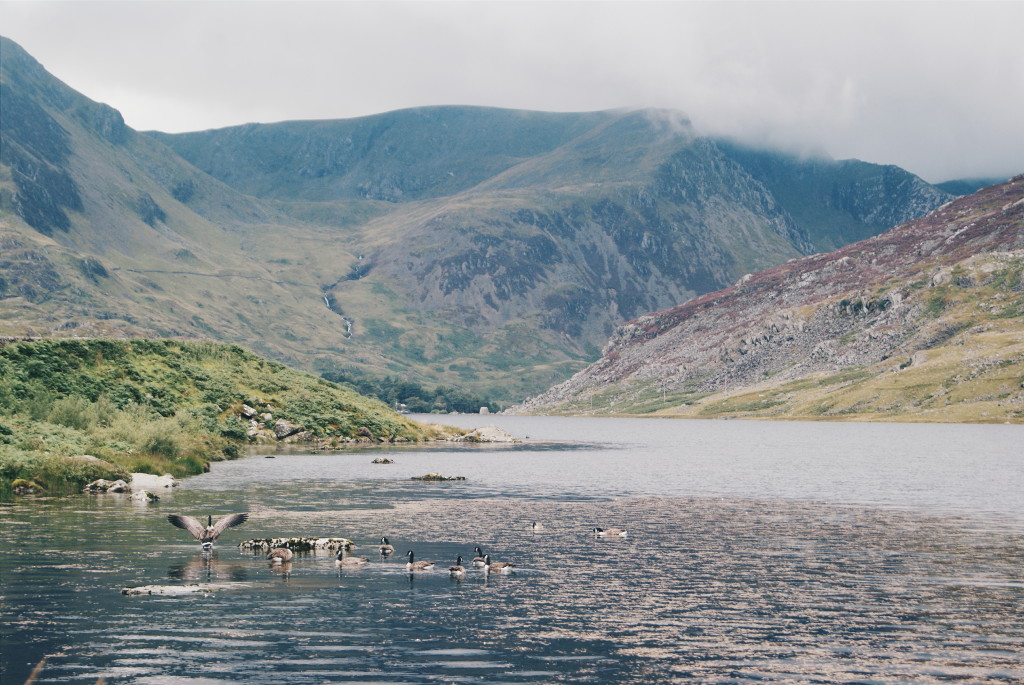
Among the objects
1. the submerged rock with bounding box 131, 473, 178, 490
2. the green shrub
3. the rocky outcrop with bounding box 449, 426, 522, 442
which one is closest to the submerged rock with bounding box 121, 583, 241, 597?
the submerged rock with bounding box 131, 473, 178, 490

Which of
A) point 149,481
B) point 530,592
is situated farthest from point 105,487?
point 530,592

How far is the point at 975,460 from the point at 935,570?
102 metres

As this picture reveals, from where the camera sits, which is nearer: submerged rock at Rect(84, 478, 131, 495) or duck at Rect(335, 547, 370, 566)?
duck at Rect(335, 547, 370, 566)

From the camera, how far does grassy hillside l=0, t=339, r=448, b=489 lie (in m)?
80.8

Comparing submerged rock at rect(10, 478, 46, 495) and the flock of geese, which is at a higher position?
submerged rock at rect(10, 478, 46, 495)

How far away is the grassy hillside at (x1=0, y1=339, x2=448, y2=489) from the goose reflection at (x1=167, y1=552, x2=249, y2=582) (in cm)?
3232

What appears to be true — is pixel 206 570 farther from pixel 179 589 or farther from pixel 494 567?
pixel 494 567

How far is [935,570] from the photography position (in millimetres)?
46875

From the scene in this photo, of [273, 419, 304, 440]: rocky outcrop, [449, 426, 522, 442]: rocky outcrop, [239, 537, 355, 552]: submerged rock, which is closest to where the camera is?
[239, 537, 355, 552]: submerged rock

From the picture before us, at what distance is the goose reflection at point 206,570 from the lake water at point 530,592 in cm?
24

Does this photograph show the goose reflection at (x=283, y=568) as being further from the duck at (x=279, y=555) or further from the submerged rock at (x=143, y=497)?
the submerged rock at (x=143, y=497)

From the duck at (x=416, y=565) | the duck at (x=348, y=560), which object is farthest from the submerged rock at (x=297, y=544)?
the duck at (x=416, y=565)

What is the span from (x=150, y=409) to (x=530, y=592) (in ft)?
302

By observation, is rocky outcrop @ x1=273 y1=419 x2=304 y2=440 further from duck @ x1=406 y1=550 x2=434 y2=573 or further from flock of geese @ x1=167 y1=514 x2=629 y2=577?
duck @ x1=406 y1=550 x2=434 y2=573
